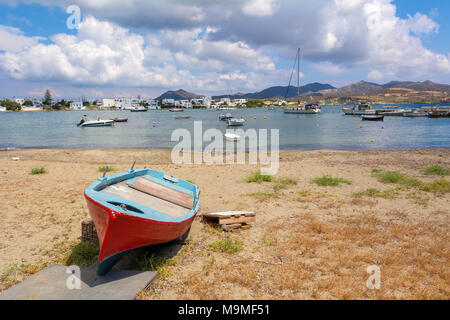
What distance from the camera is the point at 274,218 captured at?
9078 mm

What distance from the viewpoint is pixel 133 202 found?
248 inches

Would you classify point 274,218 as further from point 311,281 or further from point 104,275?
point 104,275

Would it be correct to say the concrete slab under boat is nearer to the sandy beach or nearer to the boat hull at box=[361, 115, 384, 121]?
the sandy beach

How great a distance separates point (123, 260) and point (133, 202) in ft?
4.78

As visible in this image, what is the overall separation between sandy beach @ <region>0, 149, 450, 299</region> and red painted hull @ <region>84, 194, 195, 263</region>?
2.82 feet

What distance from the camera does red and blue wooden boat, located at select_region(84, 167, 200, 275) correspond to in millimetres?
5383

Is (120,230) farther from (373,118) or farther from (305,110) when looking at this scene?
(305,110)

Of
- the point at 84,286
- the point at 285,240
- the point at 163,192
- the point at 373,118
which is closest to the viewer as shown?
the point at 84,286

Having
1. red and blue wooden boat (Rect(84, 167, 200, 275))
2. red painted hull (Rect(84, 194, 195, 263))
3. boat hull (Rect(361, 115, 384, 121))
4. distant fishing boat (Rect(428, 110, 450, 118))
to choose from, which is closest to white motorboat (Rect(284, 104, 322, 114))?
boat hull (Rect(361, 115, 384, 121))

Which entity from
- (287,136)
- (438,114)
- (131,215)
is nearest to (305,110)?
(438,114)

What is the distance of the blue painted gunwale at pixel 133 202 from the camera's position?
18.6 feet

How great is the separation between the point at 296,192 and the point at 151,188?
6373 mm

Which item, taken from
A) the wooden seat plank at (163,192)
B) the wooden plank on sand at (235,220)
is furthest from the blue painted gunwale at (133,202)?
the wooden plank on sand at (235,220)
